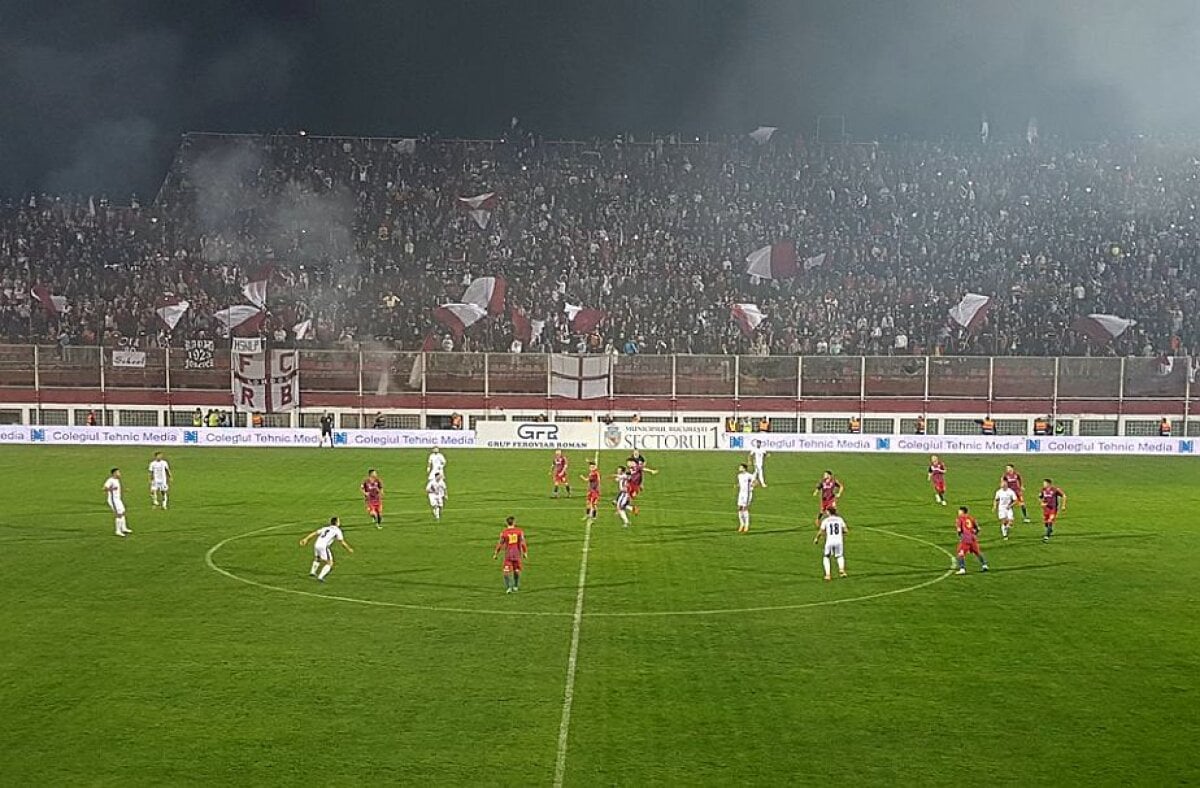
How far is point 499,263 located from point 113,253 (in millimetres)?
21794

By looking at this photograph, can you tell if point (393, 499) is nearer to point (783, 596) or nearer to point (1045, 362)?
point (783, 596)

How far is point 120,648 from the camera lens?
21016 mm

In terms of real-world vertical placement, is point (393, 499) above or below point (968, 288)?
below

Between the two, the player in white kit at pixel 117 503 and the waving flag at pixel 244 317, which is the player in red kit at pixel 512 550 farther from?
the waving flag at pixel 244 317

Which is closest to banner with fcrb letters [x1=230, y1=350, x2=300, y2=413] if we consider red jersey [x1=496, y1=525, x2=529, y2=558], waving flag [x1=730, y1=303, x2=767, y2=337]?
waving flag [x1=730, y1=303, x2=767, y2=337]

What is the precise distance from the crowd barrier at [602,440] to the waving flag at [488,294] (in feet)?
24.4

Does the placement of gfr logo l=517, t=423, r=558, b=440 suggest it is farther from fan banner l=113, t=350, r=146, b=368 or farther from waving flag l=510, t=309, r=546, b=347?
fan banner l=113, t=350, r=146, b=368

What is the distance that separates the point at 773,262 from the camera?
66.7 m

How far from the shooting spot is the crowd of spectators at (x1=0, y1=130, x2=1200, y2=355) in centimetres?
6525

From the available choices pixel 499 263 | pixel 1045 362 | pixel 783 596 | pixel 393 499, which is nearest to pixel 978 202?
pixel 1045 362

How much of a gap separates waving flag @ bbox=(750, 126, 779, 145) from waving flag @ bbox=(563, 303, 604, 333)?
78.2 feet

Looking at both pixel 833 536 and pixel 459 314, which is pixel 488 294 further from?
pixel 833 536

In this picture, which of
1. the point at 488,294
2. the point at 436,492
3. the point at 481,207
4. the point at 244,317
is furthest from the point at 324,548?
the point at 481,207

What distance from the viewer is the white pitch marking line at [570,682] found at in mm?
15469
